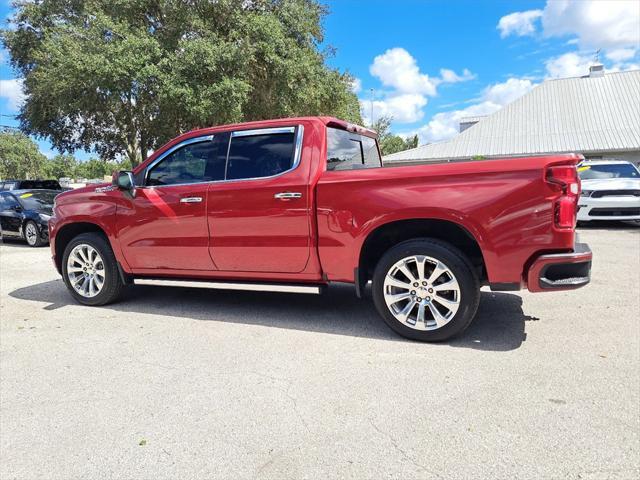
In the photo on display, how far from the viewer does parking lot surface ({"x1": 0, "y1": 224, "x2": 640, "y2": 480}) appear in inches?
92.4

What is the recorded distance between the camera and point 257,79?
1625cm

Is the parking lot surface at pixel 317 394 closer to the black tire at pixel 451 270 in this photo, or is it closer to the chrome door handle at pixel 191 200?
the black tire at pixel 451 270

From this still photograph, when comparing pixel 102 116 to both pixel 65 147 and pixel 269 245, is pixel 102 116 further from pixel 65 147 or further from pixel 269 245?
pixel 269 245

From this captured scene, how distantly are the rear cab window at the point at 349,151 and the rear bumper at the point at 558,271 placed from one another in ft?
6.41

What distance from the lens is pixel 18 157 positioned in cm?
8300

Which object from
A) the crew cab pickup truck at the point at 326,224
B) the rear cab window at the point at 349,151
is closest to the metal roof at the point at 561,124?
the rear cab window at the point at 349,151

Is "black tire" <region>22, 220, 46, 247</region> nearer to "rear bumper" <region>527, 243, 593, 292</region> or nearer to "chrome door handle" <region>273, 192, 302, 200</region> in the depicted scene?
"chrome door handle" <region>273, 192, 302, 200</region>

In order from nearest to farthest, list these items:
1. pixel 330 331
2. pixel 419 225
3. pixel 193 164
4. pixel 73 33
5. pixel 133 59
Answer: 1. pixel 419 225
2. pixel 330 331
3. pixel 193 164
4. pixel 133 59
5. pixel 73 33

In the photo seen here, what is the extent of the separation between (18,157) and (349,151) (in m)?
96.8

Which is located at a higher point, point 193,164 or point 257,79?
point 257,79

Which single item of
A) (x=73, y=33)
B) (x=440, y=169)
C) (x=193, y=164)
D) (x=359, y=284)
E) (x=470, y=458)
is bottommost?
(x=470, y=458)

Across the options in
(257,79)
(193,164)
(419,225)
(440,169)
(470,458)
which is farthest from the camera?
→ (257,79)

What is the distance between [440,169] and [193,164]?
2582 mm

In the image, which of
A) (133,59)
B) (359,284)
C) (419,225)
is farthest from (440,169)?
(133,59)
